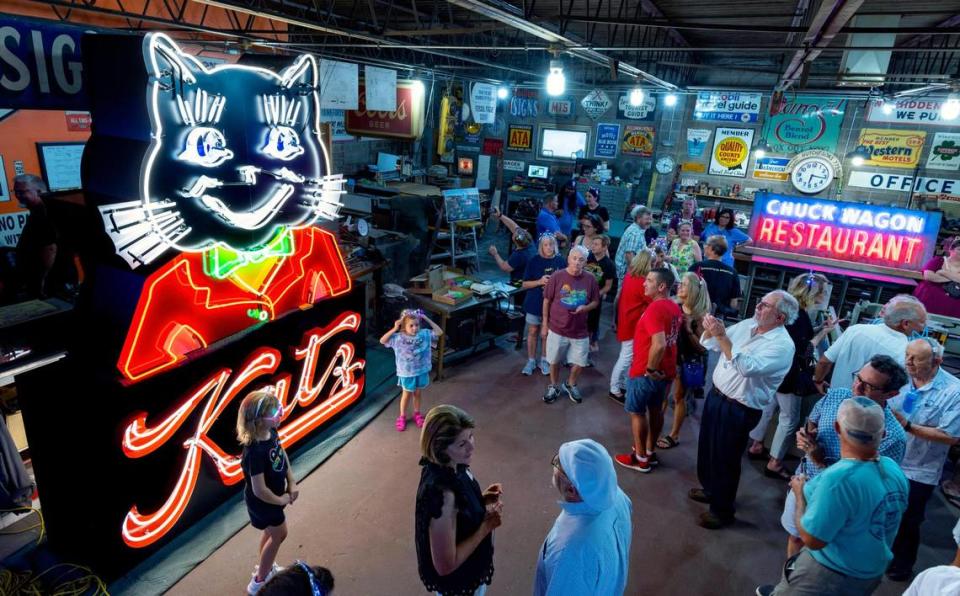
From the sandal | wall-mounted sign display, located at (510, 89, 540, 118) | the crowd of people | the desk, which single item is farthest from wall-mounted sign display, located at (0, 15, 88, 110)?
wall-mounted sign display, located at (510, 89, 540, 118)

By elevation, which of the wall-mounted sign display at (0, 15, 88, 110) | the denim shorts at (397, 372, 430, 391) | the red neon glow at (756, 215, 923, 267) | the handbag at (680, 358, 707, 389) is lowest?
the denim shorts at (397, 372, 430, 391)

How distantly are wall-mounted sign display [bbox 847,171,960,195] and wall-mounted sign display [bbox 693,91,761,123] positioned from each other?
9.06 ft

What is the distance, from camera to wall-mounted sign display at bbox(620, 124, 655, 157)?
1523 centimetres

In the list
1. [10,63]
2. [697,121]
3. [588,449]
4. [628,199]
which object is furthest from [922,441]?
[697,121]

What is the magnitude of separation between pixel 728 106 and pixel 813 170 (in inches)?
100

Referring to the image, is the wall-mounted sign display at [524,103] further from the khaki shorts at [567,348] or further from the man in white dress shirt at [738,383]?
the man in white dress shirt at [738,383]

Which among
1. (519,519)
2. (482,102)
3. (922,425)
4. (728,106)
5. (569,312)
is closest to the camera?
(922,425)

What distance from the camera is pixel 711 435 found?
13.8 feet

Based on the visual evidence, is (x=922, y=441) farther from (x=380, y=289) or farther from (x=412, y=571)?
(x=380, y=289)

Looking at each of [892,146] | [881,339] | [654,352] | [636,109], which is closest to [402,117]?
[654,352]

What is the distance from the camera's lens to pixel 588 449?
2.33m

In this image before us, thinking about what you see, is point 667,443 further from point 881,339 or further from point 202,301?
point 202,301

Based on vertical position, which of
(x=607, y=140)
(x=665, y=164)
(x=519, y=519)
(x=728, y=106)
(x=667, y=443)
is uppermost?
(x=728, y=106)

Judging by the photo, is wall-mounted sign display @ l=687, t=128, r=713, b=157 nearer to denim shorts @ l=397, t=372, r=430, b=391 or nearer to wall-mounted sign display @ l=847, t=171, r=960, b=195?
wall-mounted sign display @ l=847, t=171, r=960, b=195
